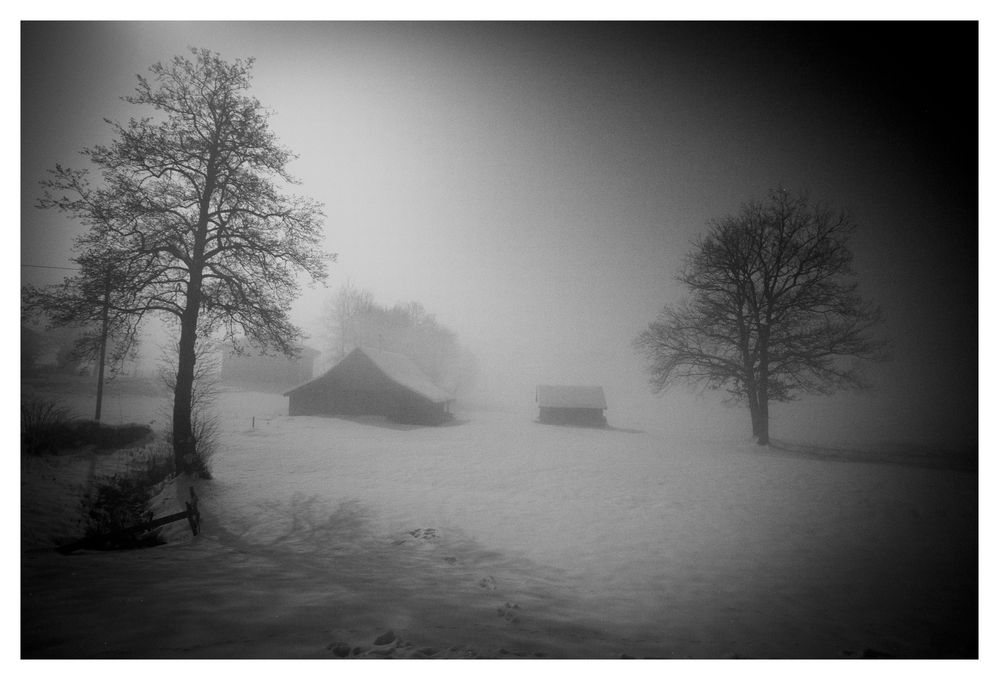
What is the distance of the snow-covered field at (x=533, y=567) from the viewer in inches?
131

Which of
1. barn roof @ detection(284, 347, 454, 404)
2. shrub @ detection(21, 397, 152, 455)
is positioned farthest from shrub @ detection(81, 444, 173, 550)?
barn roof @ detection(284, 347, 454, 404)

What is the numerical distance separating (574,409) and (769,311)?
55.9 feet

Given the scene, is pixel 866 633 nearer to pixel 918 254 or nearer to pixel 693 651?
pixel 693 651

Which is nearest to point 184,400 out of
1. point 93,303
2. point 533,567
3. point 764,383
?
point 93,303

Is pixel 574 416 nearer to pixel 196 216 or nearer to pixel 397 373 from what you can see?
pixel 397 373

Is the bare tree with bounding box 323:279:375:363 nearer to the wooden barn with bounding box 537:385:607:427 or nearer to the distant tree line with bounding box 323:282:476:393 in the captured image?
the distant tree line with bounding box 323:282:476:393

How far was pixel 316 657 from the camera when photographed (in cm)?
314

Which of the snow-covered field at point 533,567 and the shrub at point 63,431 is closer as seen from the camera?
the snow-covered field at point 533,567

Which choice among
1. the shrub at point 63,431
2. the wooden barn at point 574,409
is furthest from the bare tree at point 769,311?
the shrub at point 63,431

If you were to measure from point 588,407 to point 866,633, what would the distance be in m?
23.2

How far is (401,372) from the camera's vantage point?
24.9 m

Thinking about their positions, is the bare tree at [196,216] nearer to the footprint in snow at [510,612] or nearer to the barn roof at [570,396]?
the footprint in snow at [510,612]

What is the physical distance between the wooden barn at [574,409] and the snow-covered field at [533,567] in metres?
16.6
